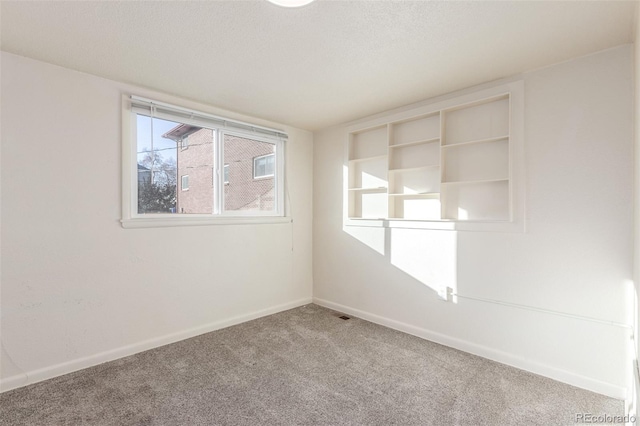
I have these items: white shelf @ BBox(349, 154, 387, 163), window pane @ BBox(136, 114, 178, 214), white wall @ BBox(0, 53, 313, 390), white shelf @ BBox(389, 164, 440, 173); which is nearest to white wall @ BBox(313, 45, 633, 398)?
white shelf @ BBox(389, 164, 440, 173)

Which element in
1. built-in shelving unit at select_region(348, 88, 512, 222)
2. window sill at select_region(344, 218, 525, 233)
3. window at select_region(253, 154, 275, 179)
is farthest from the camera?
window at select_region(253, 154, 275, 179)

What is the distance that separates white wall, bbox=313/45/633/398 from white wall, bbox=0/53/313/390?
2364 mm

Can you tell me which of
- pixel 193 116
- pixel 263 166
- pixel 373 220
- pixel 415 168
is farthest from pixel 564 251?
pixel 193 116

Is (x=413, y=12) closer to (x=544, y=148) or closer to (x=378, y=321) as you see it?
(x=544, y=148)

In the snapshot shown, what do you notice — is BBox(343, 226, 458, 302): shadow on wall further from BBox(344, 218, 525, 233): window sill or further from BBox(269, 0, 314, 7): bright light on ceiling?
BBox(269, 0, 314, 7): bright light on ceiling

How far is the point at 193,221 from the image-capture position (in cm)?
304

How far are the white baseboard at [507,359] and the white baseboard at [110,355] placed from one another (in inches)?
55.1

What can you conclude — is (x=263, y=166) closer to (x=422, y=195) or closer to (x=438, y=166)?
(x=422, y=195)

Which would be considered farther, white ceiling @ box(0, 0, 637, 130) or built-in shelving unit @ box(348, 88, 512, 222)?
built-in shelving unit @ box(348, 88, 512, 222)

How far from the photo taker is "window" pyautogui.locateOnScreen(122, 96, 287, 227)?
2.73 metres

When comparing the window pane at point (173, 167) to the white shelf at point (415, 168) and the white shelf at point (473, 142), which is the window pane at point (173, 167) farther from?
the white shelf at point (473, 142)

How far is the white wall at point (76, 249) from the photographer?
2160mm

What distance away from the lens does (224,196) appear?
333 centimetres

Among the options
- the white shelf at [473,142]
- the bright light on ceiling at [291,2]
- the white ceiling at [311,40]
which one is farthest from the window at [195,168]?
the white shelf at [473,142]
